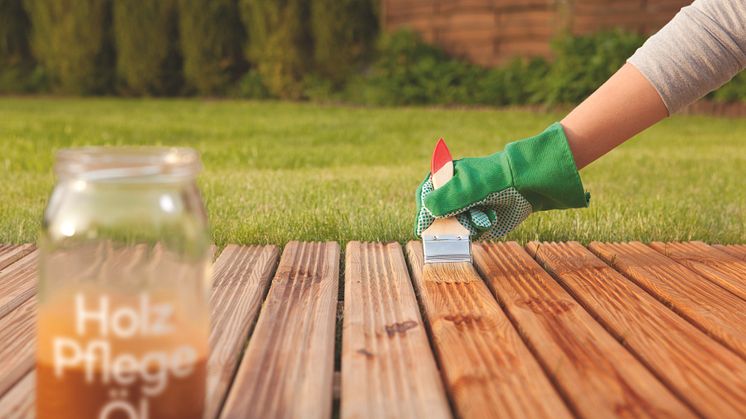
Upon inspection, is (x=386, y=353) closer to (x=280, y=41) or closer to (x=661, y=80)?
(x=661, y=80)

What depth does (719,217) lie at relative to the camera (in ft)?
9.06

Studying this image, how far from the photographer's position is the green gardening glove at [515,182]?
1746 millimetres

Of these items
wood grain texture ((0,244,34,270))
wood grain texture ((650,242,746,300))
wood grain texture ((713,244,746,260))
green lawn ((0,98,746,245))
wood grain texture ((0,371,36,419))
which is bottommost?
green lawn ((0,98,746,245))

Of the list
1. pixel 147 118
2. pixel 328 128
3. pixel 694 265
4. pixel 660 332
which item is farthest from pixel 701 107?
pixel 660 332

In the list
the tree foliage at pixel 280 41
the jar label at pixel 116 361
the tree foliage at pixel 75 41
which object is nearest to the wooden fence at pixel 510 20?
the tree foliage at pixel 280 41

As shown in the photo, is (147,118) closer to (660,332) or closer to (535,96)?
(535,96)

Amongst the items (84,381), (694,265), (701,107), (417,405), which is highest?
(84,381)

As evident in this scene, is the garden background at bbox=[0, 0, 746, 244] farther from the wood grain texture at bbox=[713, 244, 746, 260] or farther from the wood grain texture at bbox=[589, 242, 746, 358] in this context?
the wood grain texture at bbox=[589, 242, 746, 358]

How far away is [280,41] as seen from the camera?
379 inches

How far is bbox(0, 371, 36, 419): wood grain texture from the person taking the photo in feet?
3.39

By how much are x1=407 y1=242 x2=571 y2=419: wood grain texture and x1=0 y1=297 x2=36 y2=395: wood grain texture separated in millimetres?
565

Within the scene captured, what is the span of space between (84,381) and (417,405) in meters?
0.39

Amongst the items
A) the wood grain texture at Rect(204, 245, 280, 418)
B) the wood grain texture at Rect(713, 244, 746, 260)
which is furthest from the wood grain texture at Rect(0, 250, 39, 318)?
the wood grain texture at Rect(713, 244, 746, 260)

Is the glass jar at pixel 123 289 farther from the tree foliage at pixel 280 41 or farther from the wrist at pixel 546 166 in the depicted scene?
the tree foliage at pixel 280 41
